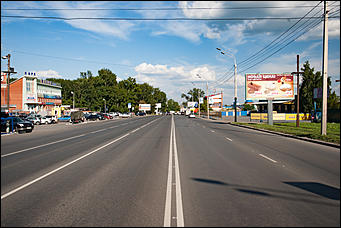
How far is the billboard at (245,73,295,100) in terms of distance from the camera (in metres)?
40.4

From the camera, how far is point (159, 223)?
4.50 meters

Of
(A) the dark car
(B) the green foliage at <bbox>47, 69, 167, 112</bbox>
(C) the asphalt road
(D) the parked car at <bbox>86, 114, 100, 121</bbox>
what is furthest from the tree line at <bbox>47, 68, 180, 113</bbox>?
(C) the asphalt road

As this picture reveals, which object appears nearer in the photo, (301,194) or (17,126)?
(301,194)

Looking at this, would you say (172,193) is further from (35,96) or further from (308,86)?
(35,96)

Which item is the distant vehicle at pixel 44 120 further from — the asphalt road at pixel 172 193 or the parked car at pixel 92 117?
the asphalt road at pixel 172 193

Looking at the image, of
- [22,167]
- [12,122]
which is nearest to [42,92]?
[12,122]

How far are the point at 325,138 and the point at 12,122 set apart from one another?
983 inches

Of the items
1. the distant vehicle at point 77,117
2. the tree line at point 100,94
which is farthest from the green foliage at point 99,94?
the distant vehicle at point 77,117

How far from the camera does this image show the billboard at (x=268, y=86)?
40.4m

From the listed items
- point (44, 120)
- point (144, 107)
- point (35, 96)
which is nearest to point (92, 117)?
point (35, 96)

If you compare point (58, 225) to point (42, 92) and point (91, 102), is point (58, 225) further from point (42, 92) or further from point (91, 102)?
point (91, 102)

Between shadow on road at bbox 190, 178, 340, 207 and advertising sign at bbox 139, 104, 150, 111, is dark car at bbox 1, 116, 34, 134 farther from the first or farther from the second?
advertising sign at bbox 139, 104, 150, 111

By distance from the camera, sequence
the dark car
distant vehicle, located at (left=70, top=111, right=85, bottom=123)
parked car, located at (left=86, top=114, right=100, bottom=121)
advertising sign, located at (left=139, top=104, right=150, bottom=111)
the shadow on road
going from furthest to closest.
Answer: advertising sign, located at (left=139, top=104, right=150, bottom=111) → parked car, located at (left=86, top=114, right=100, bottom=121) → distant vehicle, located at (left=70, top=111, right=85, bottom=123) → the dark car → the shadow on road

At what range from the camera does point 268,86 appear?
4056cm
